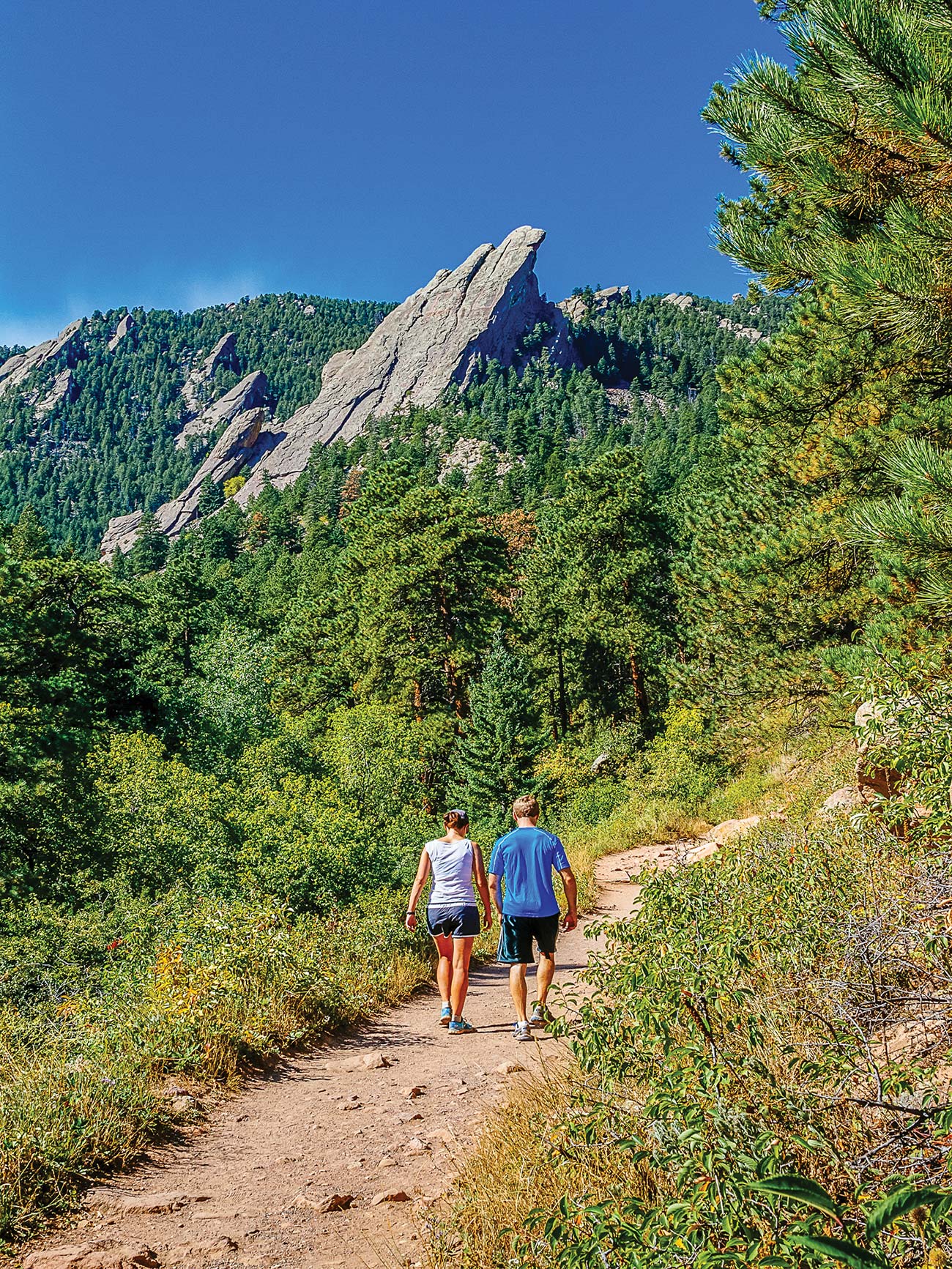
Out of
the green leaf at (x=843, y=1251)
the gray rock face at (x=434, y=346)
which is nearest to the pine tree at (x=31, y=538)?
the green leaf at (x=843, y=1251)

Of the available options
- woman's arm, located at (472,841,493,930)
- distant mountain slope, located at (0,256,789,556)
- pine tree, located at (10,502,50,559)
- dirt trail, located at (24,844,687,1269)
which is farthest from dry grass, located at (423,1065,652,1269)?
distant mountain slope, located at (0,256,789,556)

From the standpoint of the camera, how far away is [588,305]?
186m

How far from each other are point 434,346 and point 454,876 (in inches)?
5413

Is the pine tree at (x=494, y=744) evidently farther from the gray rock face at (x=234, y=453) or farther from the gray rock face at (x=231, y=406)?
the gray rock face at (x=231, y=406)

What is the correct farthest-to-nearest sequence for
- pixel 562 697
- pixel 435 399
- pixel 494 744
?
pixel 435 399 → pixel 562 697 → pixel 494 744

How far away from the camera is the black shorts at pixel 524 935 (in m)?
5.71

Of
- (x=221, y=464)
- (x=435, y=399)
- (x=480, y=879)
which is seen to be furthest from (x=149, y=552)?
(x=221, y=464)

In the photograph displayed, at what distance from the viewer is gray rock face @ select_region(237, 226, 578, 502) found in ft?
419

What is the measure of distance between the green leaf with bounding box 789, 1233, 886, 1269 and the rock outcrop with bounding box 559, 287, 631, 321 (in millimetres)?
188604

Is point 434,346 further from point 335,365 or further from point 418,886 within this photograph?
point 418,886

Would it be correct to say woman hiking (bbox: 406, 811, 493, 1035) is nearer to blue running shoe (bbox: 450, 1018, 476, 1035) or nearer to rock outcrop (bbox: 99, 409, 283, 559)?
blue running shoe (bbox: 450, 1018, 476, 1035)

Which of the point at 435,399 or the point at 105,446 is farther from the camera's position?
the point at 105,446

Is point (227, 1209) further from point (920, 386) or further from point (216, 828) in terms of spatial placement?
point (920, 386)

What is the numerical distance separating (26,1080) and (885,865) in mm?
4559
